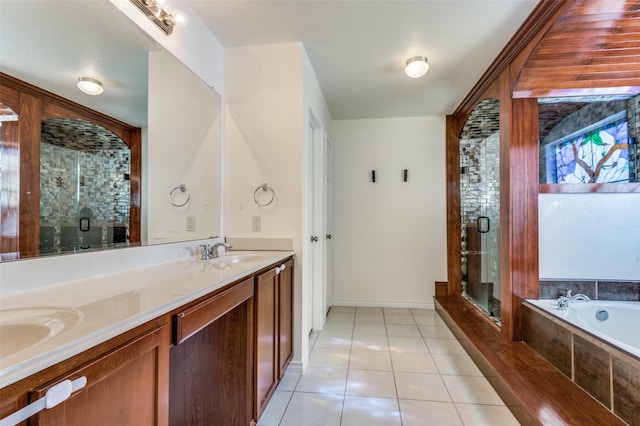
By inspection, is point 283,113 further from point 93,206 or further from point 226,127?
point 93,206

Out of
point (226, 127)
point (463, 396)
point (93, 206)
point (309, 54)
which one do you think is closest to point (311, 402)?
point (463, 396)

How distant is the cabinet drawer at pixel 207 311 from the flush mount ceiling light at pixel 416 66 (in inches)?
82.5

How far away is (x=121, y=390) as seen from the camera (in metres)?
0.70

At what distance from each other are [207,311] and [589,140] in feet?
11.2

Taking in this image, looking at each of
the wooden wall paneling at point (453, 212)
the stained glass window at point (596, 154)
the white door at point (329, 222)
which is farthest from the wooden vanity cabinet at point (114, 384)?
the wooden wall paneling at point (453, 212)

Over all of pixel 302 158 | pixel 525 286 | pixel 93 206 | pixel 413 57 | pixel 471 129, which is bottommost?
pixel 525 286

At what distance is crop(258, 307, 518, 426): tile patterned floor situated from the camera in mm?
1633

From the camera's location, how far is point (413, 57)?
2.33 m

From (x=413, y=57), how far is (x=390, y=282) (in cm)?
253

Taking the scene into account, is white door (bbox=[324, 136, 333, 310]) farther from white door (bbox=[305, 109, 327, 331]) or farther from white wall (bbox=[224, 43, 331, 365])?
white wall (bbox=[224, 43, 331, 365])

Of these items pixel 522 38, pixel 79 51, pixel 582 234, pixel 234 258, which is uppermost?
pixel 522 38

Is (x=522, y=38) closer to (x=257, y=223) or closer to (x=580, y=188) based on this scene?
(x=580, y=188)

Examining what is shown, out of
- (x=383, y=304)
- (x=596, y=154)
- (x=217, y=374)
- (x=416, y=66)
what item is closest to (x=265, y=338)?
(x=217, y=374)

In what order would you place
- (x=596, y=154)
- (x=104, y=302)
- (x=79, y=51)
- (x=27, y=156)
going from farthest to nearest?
(x=596, y=154) < (x=79, y=51) < (x=27, y=156) < (x=104, y=302)
